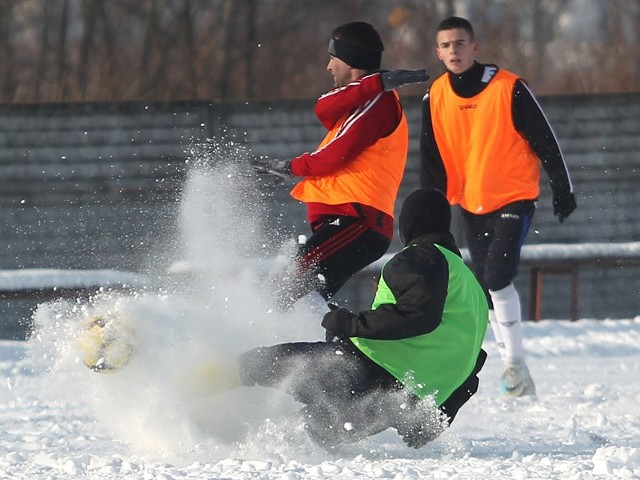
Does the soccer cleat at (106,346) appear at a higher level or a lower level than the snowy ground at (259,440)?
higher

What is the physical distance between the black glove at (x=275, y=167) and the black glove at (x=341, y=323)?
113 centimetres

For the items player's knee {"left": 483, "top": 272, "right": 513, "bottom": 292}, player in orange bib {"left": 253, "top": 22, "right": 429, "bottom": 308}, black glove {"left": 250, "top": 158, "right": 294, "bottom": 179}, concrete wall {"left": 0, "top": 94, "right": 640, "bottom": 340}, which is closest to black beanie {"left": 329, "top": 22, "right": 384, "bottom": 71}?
player in orange bib {"left": 253, "top": 22, "right": 429, "bottom": 308}

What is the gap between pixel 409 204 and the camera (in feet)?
16.1

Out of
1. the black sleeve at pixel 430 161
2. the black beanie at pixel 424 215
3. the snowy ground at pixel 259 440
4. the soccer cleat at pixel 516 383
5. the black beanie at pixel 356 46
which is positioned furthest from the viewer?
the black sleeve at pixel 430 161

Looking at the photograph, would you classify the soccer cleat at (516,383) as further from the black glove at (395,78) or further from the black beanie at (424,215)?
the black beanie at (424,215)

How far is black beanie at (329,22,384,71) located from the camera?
5723 millimetres

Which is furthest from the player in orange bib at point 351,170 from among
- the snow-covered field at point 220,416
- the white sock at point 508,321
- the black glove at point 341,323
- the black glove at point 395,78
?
the white sock at point 508,321

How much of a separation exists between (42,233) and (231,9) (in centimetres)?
740

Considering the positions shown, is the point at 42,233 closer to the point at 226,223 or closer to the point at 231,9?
the point at 226,223

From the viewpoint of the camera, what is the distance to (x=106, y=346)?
491 centimetres

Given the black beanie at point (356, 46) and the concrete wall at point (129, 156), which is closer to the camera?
the black beanie at point (356, 46)

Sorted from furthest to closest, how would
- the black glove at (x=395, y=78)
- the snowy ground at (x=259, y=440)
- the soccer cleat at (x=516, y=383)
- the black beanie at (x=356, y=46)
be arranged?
1. the soccer cleat at (x=516, y=383)
2. the black beanie at (x=356, y=46)
3. the black glove at (x=395, y=78)
4. the snowy ground at (x=259, y=440)

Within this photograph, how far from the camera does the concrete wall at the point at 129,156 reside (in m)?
11.2

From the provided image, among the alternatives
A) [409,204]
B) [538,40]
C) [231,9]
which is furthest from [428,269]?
[538,40]
